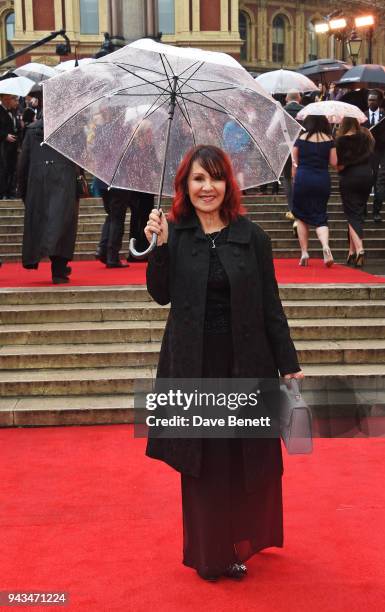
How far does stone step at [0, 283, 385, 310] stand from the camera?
8.05 metres

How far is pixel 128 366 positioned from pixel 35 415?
1023mm

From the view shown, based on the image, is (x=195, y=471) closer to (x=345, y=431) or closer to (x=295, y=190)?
(x=345, y=431)

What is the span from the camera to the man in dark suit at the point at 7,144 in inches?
539

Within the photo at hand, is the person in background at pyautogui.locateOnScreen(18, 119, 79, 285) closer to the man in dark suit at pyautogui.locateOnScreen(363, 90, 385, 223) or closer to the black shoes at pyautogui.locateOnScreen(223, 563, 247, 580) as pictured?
the man in dark suit at pyautogui.locateOnScreen(363, 90, 385, 223)

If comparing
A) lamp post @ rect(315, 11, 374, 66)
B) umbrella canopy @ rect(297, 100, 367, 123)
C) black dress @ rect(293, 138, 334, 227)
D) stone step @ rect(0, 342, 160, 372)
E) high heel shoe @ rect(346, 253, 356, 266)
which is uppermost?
lamp post @ rect(315, 11, 374, 66)

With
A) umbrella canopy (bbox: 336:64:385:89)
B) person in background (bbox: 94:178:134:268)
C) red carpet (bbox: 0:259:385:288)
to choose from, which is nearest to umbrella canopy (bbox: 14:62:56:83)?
umbrella canopy (bbox: 336:64:385:89)

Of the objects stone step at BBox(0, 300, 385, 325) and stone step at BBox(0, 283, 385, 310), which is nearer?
stone step at BBox(0, 300, 385, 325)

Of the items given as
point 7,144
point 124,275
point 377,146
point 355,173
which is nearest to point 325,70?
point 377,146

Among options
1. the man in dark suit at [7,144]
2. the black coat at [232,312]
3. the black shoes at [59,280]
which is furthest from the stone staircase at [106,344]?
the man in dark suit at [7,144]

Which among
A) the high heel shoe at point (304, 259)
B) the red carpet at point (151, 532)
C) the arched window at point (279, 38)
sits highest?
the arched window at point (279, 38)

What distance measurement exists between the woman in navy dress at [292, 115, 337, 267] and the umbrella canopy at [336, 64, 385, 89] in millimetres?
6074

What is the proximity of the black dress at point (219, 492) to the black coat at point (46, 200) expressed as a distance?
516 cm

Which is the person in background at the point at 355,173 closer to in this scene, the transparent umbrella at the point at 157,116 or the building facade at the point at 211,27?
the transparent umbrella at the point at 157,116

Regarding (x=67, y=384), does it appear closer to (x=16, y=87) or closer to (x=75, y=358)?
(x=75, y=358)
